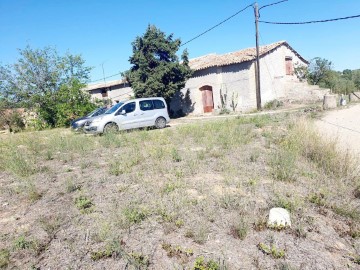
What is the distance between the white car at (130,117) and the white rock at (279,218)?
28.4 ft

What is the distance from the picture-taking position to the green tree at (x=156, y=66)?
786 inches

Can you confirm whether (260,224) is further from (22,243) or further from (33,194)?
(33,194)

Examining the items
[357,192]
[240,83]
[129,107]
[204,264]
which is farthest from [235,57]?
[204,264]

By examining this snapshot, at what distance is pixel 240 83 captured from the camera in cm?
2072

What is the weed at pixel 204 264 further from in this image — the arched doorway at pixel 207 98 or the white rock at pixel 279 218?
the arched doorway at pixel 207 98

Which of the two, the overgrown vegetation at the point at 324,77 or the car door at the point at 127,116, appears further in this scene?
the overgrown vegetation at the point at 324,77

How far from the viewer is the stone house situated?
2055 cm

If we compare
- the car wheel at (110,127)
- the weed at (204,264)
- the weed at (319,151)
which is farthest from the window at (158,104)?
the weed at (204,264)

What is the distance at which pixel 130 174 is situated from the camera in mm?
5484

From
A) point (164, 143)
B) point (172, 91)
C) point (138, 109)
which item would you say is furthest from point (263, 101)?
point (164, 143)

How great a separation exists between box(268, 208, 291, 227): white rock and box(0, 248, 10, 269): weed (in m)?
3.17

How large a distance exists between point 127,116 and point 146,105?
123cm

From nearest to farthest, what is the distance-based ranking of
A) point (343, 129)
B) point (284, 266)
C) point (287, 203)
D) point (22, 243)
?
1. point (284, 266)
2. point (22, 243)
3. point (287, 203)
4. point (343, 129)

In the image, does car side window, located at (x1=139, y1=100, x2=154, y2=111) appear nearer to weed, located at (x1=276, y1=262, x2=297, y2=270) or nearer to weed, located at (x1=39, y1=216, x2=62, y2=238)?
weed, located at (x1=39, y1=216, x2=62, y2=238)
